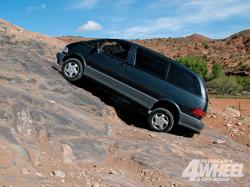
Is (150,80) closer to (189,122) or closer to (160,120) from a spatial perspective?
(160,120)

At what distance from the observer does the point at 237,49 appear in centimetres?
9838

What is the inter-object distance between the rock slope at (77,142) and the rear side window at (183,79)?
1062 millimetres

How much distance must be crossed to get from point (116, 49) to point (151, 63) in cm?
95

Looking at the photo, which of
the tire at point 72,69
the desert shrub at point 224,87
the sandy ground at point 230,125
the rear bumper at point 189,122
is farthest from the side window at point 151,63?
the desert shrub at point 224,87

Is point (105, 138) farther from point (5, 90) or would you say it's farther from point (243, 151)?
point (243, 151)

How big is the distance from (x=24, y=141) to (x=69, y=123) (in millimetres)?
1261

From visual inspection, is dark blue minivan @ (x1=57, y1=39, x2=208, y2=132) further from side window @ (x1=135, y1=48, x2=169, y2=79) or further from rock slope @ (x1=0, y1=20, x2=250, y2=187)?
rock slope @ (x1=0, y1=20, x2=250, y2=187)

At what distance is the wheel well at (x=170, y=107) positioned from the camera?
939cm

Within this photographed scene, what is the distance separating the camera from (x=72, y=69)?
34.2 feet

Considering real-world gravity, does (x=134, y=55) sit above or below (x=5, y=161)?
above

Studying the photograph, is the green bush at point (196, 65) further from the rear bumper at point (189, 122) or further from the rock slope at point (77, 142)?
the rear bumper at point (189, 122)

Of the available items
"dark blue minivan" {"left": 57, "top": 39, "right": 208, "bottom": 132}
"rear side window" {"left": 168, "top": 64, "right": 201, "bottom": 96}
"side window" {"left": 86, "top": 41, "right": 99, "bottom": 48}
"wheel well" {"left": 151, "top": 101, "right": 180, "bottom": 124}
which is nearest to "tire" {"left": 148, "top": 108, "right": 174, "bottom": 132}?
"dark blue minivan" {"left": 57, "top": 39, "right": 208, "bottom": 132}

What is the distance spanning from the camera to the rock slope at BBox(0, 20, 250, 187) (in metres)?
6.24

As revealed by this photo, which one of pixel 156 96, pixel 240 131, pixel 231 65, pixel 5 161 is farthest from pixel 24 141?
pixel 231 65
